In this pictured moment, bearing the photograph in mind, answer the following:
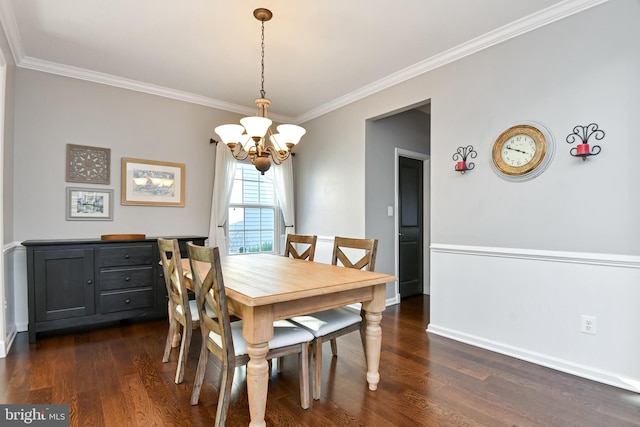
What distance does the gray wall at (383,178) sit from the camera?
407 centimetres

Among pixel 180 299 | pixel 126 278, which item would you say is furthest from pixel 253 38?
pixel 126 278

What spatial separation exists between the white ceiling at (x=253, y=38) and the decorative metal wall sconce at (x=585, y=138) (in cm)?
86

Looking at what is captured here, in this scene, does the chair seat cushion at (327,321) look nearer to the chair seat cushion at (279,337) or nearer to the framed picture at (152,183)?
the chair seat cushion at (279,337)

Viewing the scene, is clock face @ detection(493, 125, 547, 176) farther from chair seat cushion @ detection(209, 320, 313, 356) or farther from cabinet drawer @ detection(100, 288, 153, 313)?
cabinet drawer @ detection(100, 288, 153, 313)

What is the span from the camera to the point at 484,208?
290 centimetres

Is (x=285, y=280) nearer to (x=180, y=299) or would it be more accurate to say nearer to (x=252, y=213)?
(x=180, y=299)

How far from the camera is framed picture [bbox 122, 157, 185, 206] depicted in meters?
A: 3.78

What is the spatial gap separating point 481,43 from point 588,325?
7.78 feet

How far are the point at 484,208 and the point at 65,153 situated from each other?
4.15 m

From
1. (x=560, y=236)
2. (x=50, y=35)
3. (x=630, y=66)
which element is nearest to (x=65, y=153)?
(x=50, y=35)

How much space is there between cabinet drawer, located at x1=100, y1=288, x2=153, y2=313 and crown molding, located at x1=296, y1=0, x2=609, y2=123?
127 inches

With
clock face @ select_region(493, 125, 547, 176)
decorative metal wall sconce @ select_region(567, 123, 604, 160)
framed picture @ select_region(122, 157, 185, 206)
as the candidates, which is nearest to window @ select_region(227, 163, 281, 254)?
framed picture @ select_region(122, 157, 185, 206)

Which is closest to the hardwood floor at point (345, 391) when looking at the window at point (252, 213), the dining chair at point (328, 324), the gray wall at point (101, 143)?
the dining chair at point (328, 324)

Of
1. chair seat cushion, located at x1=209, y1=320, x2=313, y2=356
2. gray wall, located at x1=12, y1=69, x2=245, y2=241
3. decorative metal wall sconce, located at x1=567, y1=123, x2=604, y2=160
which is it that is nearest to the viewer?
chair seat cushion, located at x1=209, y1=320, x2=313, y2=356
